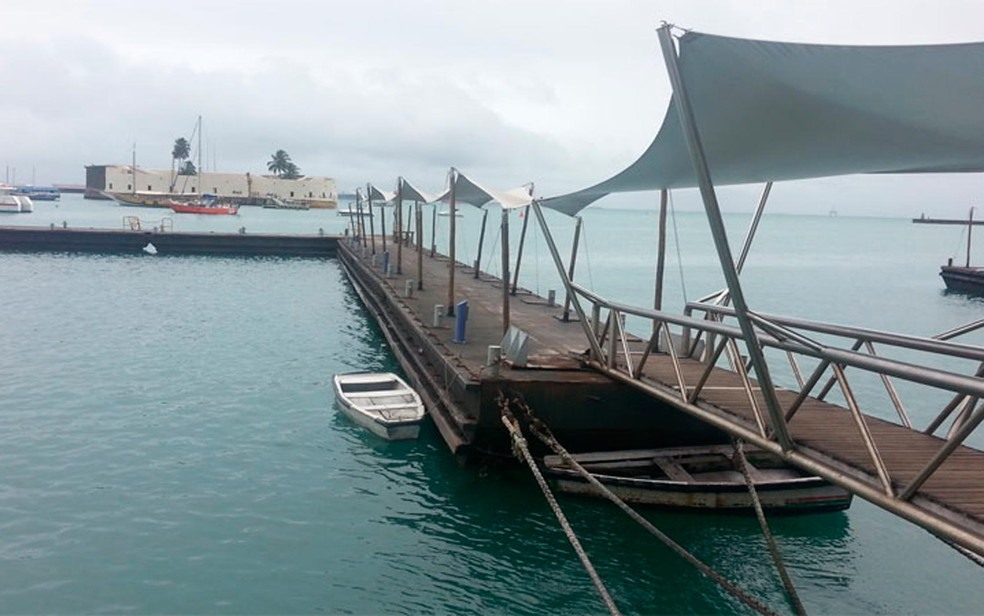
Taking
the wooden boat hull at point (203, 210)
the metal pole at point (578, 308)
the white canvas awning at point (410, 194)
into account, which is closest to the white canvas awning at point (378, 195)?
the white canvas awning at point (410, 194)

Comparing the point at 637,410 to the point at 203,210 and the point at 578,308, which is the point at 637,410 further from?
the point at 203,210

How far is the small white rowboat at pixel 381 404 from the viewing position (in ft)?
55.0

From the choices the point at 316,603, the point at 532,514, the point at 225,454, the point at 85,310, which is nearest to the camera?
the point at 316,603

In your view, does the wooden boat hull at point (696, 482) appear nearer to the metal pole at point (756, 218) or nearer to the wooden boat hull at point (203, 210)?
the metal pole at point (756, 218)

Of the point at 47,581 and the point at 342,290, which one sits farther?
the point at 342,290

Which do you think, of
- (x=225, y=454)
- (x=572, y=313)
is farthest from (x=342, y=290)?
(x=225, y=454)

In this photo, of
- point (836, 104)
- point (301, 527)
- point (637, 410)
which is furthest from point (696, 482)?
point (836, 104)

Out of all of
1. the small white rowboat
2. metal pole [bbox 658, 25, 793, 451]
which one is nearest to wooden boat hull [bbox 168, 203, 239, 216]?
the small white rowboat

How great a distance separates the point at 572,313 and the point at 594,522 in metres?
10.8

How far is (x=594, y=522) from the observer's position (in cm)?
1318

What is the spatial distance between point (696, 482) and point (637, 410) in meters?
1.60

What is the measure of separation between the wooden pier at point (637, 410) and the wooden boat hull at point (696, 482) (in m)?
0.53

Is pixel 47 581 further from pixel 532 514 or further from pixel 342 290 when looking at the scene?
pixel 342 290

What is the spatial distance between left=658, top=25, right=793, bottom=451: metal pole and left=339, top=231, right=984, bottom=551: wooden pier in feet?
3.08
